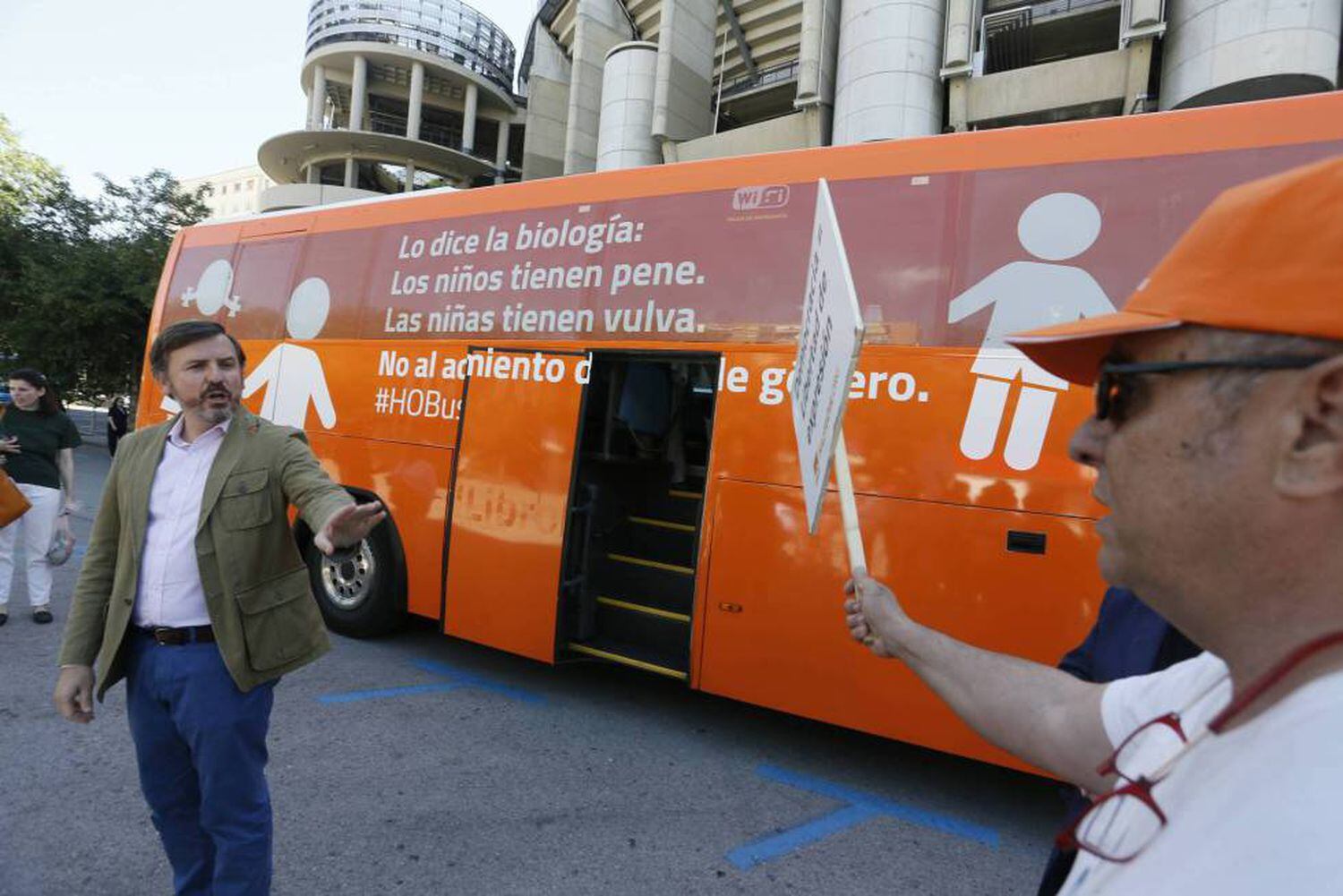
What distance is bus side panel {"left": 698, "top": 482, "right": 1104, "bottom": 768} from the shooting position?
323 cm

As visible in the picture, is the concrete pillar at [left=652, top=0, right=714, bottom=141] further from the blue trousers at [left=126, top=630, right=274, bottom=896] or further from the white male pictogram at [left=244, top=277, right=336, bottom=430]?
the blue trousers at [left=126, top=630, right=274, bottom=896]

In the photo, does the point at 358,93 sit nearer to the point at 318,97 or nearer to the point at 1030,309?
the point at 318,97

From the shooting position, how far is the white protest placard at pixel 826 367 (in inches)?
54.3

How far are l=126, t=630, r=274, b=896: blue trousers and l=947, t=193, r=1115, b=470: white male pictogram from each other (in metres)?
2.98

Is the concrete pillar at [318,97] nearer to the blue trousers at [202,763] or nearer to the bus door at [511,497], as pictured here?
the bus door at [511,497]

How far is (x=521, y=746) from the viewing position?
3.89m

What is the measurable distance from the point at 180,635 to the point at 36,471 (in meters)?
4.87

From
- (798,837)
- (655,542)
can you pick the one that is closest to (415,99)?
(655,542)

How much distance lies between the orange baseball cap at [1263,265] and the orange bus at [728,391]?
2.73 meters

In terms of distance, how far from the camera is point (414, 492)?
16.6 ft

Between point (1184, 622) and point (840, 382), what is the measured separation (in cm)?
75

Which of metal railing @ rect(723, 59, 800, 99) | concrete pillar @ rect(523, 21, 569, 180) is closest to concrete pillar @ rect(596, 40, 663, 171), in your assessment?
metal railing @ rect(723, 59, 800, 99)

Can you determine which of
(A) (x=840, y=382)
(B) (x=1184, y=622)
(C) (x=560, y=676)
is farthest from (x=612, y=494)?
(B) (x=1184, y=622)

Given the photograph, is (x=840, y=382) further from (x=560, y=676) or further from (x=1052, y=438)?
(x=560, y=676)
